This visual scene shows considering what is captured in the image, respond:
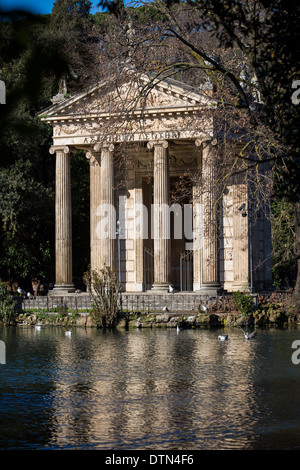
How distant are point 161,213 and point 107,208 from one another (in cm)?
310

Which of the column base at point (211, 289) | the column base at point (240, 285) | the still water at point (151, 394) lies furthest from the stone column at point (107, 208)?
the still water at point (151, 394)

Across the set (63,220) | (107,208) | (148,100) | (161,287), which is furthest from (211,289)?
(148,100)

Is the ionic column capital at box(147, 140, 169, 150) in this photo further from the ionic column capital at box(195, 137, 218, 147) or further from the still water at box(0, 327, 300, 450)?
the still water at box(0, 327, 300, 450)

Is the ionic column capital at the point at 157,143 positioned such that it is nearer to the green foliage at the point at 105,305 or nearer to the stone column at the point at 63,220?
the stone column at the point at 63,220

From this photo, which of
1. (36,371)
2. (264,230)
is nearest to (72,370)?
(36,371)

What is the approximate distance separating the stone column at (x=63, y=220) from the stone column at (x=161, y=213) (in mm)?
4820

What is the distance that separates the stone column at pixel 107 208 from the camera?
40.4 meters

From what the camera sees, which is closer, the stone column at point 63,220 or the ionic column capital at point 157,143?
the ionic column capital at point 157,143

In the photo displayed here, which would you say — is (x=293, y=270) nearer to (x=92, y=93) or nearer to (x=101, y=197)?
(x=101, y=197)

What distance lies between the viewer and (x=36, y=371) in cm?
1841

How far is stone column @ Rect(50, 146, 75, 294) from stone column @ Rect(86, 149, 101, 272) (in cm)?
124

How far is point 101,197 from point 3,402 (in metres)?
27.1

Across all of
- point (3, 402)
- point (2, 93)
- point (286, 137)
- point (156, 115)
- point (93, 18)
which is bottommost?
point (3, 402)

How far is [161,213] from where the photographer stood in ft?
129
